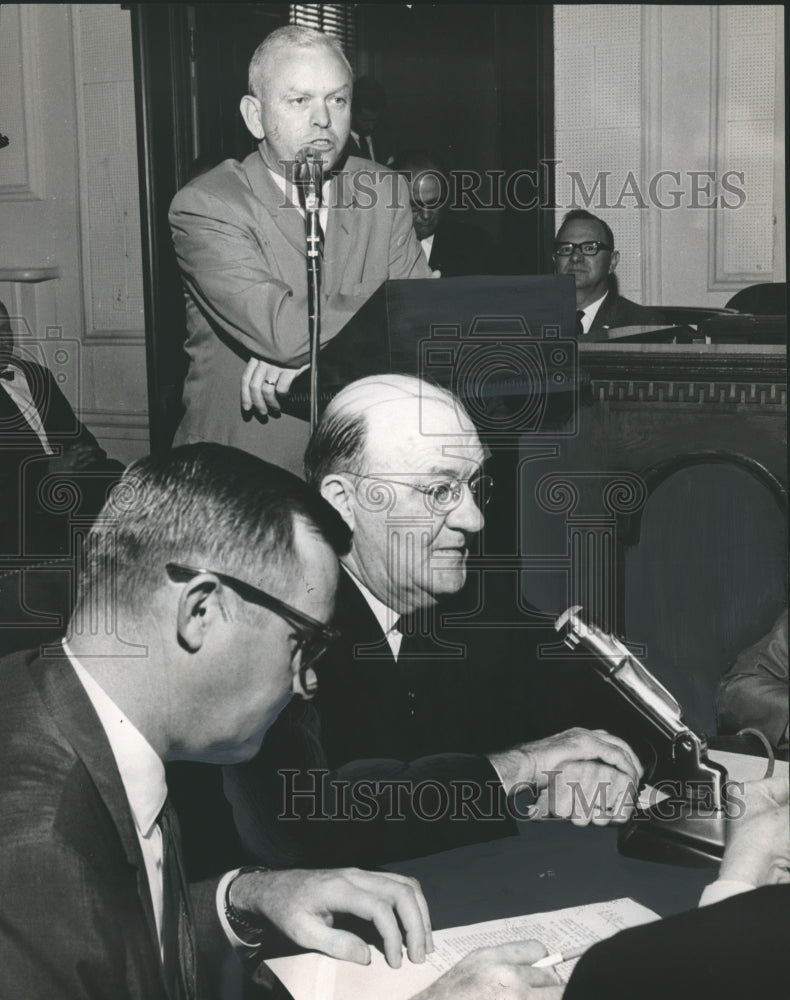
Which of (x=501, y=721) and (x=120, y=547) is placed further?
(x=501, y=721)

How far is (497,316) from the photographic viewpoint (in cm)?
240

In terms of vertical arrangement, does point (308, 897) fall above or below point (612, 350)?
below

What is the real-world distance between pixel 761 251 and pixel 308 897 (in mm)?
1558

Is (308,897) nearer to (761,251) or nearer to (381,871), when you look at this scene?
(381,871)

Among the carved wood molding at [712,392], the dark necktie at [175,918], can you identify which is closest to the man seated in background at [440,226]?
the carved wood molding at [712,392]

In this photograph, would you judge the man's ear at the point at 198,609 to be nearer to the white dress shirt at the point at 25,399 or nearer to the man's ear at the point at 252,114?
the white dress shirt at the point at 25,399

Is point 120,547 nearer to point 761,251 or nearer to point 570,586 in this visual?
point 570,586

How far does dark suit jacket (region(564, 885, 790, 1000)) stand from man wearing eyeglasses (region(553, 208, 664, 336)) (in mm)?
1193

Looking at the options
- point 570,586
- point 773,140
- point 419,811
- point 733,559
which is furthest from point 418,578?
point 773,140

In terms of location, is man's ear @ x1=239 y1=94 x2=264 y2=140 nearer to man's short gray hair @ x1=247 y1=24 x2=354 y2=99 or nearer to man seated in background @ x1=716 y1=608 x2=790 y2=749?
man's short gray hair @ x1=247 y1=24 x2=354 y2=99

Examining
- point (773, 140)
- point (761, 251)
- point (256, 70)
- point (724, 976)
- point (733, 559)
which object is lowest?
point (724, 976)

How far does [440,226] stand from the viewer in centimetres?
240

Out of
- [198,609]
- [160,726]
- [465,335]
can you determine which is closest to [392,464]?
[465,335]

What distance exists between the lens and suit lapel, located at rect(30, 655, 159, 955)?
2.25 metres
